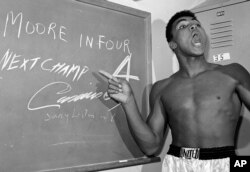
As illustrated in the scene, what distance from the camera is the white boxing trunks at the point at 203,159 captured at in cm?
130

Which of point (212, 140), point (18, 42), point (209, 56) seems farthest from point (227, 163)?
point (18, 42)

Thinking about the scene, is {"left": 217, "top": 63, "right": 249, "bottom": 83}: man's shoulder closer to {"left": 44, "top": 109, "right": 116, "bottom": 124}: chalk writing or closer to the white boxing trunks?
the white boxing trunks

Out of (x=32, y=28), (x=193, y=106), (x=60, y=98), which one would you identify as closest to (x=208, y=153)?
(x=193, y=106)

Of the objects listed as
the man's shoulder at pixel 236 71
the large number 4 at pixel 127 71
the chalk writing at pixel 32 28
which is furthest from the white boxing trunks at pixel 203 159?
the chalk writing at pixel 32 28

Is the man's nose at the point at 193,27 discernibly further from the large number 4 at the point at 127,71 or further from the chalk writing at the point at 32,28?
the chalk writing at the point at 32,28

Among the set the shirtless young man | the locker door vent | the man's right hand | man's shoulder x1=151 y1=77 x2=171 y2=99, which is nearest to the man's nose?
the shirtless young man

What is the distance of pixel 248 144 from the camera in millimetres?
1429

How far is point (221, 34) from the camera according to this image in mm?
1563

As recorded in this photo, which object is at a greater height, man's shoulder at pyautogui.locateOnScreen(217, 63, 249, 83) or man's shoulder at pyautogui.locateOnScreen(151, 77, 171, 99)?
man's shoulder at pyautogui.locateOnScreen(217, 63, 249, 83)

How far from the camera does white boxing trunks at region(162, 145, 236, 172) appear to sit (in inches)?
51.1

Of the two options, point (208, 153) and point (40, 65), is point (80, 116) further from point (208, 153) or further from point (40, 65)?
point (208, 153)

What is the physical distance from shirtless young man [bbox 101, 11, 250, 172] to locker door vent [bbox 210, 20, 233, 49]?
0.06 m

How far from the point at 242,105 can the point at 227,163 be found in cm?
33

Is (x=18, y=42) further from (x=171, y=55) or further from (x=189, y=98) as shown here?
(x=171, y=55)
